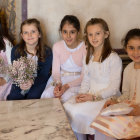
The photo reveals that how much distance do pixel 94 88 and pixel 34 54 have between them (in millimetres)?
810

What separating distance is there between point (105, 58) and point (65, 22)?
2.19 feet

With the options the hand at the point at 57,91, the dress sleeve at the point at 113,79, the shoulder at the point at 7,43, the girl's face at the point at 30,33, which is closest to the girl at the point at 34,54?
the girl's face at the point at 30,33

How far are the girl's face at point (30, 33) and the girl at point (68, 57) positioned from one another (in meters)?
0.26

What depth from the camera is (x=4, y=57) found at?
9.05 feet

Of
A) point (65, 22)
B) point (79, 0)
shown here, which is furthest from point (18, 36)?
point (79, 0)

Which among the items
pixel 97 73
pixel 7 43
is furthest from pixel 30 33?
pixel 97 73

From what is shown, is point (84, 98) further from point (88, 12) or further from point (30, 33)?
point (88, 12)

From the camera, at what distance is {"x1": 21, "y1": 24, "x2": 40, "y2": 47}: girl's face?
2600 millimetres

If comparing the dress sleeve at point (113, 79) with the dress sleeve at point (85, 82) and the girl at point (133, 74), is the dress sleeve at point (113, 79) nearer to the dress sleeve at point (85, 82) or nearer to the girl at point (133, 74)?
the girl at point (133, 74)

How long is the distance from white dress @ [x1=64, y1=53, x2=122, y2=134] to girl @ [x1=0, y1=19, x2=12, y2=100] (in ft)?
2.74

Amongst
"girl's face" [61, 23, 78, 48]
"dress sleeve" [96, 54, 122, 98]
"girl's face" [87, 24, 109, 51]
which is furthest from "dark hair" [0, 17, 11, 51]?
"dress sleeve" [96, 54, 122, 98]

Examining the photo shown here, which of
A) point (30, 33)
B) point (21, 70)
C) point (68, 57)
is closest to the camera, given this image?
point (21, 70)

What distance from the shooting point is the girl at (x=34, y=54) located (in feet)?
8.52

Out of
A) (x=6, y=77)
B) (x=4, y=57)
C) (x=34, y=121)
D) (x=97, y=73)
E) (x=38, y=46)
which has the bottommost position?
(x=34, y=121)
